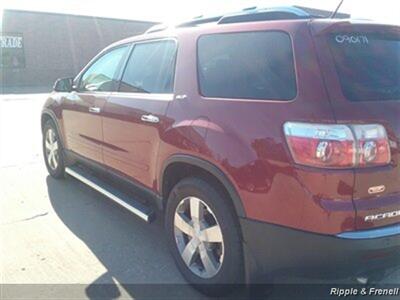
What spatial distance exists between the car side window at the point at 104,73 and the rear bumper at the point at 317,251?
7.58ft

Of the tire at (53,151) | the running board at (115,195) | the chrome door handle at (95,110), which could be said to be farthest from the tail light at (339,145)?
the tire at (53,151)

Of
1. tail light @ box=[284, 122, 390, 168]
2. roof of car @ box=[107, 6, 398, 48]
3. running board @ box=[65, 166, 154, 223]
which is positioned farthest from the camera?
running board @ box=[65, 166, 154, 223]

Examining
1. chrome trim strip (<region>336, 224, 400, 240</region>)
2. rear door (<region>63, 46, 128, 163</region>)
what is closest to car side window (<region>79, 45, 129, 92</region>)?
rear door (<region>63, 46, 128, 163</region>)

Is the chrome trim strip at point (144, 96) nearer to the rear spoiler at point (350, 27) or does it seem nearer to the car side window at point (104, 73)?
the car side window at point (104, 73)

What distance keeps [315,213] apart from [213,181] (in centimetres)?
79

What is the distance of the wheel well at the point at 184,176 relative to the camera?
2.84m

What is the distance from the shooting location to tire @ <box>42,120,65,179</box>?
5555mm

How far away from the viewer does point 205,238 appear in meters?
2.97

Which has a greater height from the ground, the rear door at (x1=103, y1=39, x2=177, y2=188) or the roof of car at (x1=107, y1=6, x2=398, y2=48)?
the roof of car at (x1=107, y1=6, x2=398, y2=48)

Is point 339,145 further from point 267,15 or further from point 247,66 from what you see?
point 267,15

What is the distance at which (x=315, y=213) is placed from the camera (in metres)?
2.34

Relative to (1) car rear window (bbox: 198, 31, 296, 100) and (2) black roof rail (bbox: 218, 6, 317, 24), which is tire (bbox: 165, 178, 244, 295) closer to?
(1) car rear window (bbox: 198, 31, 296, 100)

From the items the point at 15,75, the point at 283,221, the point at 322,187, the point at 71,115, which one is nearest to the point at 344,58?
the point at 322,187

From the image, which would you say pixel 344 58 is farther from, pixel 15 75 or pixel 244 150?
pixel 15 75
